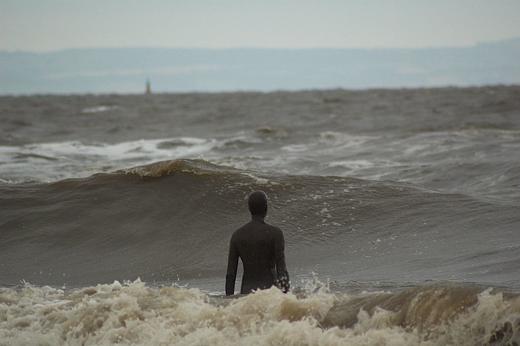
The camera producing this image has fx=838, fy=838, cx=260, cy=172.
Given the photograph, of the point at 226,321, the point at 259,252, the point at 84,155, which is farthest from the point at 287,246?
the point at 84,155

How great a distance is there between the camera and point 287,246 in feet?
37.3

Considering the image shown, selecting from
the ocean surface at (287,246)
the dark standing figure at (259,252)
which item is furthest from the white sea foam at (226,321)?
the dark standing figure at (259,252)

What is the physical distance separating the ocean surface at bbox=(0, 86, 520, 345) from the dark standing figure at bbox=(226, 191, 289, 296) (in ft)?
0.94

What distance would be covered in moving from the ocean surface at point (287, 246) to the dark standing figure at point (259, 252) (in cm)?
29

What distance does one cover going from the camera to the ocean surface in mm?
6391

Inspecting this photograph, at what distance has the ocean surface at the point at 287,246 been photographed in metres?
6.39

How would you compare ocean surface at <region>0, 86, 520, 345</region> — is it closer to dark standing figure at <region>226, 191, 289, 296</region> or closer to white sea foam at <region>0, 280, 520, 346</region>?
white sea foam at <region>0, 280, 520, 346</region>

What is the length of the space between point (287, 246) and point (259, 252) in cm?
406

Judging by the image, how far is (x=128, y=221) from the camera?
12977 mm

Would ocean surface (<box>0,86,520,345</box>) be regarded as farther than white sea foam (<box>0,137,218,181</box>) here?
No

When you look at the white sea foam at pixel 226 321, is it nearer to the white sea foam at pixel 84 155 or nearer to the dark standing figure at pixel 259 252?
the dark standing figure at pixel 259 252

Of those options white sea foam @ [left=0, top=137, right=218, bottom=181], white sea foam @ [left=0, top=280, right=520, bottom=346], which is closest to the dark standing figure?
white sea foam @ [left=0, top=280, right=520, bottom=346]

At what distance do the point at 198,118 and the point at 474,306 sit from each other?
4181 centimetres

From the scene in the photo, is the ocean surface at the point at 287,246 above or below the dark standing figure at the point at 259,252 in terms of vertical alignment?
below
